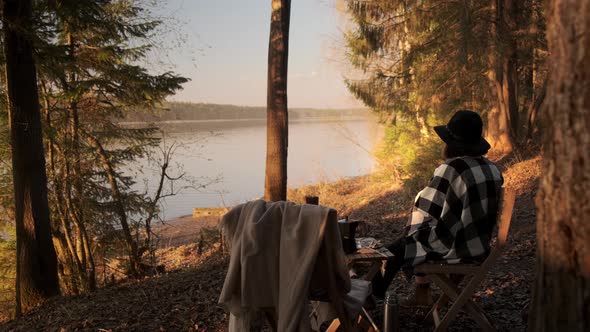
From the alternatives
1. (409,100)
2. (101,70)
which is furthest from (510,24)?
(101,70)

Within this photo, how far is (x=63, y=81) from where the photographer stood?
9.41m

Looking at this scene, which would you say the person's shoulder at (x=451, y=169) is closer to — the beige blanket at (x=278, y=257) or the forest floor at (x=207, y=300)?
the beige blanket at (x=278, y=257)

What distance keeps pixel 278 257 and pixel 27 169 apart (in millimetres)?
6133

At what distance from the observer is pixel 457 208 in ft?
10.6

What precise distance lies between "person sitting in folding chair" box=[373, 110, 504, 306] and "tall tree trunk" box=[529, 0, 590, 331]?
1046 millimetres

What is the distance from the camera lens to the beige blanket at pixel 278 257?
2557mm

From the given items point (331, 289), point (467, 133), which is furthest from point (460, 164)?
point (331, 289)

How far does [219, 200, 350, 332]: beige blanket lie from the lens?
2.56 metres

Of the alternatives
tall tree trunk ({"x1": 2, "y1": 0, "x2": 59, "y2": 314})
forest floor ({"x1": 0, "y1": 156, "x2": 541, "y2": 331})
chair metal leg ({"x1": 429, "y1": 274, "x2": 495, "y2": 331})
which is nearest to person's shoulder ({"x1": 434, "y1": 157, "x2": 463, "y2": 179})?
chair metal leg ({"x1": 429, "y1": 274, "x2": 495, "y2": 331})

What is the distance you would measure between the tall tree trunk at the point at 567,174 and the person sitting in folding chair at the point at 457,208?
3.43ft

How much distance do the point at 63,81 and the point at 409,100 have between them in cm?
972

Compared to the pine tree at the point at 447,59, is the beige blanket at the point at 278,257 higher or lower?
lower

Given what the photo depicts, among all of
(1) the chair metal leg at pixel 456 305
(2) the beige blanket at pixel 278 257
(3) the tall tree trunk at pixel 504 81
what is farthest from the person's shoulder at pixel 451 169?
(3) the tall tree trunk at pixel 504 81

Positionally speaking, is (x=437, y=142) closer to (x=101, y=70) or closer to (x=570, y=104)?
(x=101, y=70)
